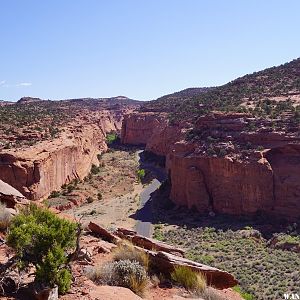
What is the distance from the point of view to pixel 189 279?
11180 millimetres

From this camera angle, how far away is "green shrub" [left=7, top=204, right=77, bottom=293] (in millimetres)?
9469

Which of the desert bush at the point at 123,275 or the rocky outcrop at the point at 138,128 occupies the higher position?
the rocky outcrop at the point at 138,128

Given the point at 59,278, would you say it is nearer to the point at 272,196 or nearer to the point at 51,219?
the point at 51,219

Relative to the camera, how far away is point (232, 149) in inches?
1513

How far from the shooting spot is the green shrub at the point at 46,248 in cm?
947

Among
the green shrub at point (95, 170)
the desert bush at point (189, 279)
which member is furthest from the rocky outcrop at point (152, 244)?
the green shrub at point (95, 170)

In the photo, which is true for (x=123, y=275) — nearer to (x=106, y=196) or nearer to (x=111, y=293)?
(x=111, y=293)

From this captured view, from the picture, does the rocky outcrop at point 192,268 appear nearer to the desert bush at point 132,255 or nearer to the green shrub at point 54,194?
the desert bush at point 132,255

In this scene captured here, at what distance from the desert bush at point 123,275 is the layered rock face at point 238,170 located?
83.5 feet

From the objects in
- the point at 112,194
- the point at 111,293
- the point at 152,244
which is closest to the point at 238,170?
the point at 112,194

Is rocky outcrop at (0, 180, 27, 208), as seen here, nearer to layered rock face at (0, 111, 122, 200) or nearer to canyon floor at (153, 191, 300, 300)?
canyon floor at (153, 191, 300, 300)

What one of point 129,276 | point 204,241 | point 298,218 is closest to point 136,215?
point 204,241

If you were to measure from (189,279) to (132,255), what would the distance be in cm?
186

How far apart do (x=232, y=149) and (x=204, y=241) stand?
10044 millimetres
